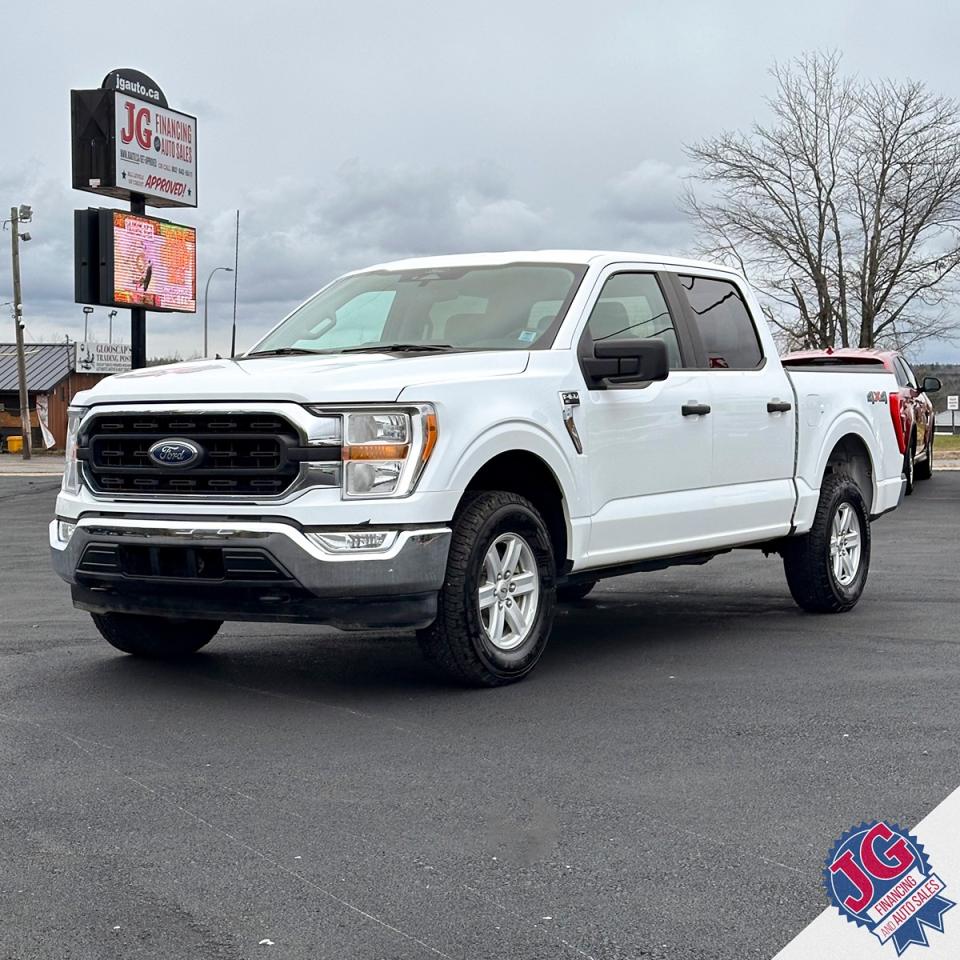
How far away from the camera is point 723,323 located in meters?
8.74

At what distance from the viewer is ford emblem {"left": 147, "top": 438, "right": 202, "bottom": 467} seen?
21.5 ft

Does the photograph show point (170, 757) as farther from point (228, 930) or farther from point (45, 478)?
point (45, 478)

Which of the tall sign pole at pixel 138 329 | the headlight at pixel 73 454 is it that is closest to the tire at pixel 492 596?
the headlight at pixel 73 454

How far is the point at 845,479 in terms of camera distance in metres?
9.51

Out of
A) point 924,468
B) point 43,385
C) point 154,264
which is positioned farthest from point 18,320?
point 924,468

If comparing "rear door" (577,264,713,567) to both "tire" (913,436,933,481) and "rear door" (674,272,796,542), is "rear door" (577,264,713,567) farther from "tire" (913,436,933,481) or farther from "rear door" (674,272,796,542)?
"tire" (913,436,933,481)

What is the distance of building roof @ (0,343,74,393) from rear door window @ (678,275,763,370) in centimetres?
5361

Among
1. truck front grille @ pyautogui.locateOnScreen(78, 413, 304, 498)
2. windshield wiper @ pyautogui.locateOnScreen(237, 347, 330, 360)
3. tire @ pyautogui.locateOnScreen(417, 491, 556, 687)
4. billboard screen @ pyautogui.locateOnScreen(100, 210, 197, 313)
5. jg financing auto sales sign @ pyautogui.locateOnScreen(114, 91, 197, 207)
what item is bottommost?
tire @ pyautogui.locateOnScreen(417, 491, 556, 687)

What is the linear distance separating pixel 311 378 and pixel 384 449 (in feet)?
1.46

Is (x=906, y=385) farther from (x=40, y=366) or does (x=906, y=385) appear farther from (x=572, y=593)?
(x=40, y=366)

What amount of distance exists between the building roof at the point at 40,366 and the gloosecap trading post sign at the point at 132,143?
3104 cm

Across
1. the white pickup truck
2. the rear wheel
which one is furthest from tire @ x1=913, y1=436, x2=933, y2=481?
the white pickup truck

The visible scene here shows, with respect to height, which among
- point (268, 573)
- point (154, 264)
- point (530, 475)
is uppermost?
point (154, 264)

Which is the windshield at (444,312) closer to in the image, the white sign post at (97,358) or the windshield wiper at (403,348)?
the windshield wiper at (403,348)
